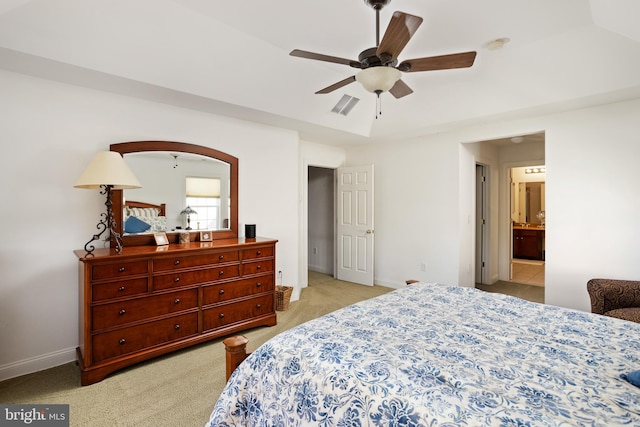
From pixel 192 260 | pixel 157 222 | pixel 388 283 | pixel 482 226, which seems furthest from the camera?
pixel 482 226

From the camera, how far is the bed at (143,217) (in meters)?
3.02

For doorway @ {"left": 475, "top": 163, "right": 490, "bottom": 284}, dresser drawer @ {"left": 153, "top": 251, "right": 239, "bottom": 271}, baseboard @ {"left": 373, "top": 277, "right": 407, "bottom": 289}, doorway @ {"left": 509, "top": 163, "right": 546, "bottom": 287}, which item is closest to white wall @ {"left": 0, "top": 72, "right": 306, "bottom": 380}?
dresser drawer @ {"left": 153, "top": 251, "right": 239, "bottom": 271}

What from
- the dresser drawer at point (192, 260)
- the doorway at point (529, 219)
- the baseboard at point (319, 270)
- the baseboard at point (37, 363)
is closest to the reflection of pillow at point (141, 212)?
the dresser drawer at point (192, 260)

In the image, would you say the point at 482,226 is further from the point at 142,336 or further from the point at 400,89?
the point at 142,336

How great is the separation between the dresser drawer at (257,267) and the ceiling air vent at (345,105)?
2094 millimetres

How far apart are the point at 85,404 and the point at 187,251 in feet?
4.01

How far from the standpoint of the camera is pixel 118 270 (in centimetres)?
247

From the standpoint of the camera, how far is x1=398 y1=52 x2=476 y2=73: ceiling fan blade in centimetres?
199

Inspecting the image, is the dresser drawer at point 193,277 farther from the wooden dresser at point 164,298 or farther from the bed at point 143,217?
the bed at point 143,217

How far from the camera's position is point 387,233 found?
5.22 m

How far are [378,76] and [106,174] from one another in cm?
215

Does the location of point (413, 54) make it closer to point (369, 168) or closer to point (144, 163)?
point (369, 168)

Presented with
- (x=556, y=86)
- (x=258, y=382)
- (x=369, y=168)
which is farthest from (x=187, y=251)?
(x=556, y=86)
